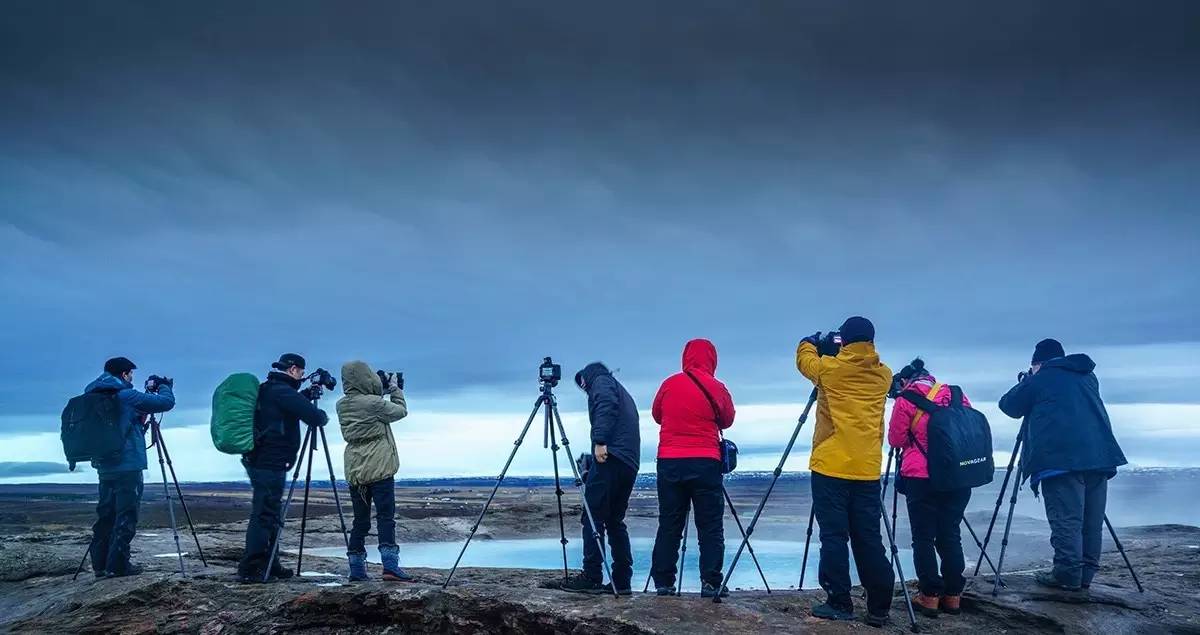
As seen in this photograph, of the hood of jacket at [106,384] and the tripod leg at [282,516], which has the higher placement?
the hood of jacket at [106,384]

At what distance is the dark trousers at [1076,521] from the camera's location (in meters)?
8.16

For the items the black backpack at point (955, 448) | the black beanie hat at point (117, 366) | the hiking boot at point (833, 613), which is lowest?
the hiking boot at point (833, 613)

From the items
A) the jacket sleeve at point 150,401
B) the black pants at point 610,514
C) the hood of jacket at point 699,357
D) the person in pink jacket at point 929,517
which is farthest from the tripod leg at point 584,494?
the jacket sleeve at point 150,401

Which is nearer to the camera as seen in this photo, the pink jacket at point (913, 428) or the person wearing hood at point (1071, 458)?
the pink jacket at point (913, 428)

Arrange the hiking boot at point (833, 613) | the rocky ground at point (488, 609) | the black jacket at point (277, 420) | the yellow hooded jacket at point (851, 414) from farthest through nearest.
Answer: the black jacket at point (277, 420), the yellow hooded jacket at point (851, 414), the hiking boot at point (833, 613), the rocky ground at point (488, 609)

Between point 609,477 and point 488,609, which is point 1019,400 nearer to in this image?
point 609,477

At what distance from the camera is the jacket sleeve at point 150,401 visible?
29.2 ft

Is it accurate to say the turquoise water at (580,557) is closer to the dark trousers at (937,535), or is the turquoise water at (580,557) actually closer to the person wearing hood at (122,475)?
the dark trousers at (937,535)

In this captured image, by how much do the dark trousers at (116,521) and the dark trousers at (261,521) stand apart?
164 centimetres

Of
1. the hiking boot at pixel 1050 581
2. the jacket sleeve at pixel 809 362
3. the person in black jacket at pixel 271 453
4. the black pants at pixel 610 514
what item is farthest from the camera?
the person in black jacket at pixel 271 453

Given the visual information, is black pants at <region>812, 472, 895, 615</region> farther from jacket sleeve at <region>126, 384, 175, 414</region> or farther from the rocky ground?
jacket sleeve at <region>126, 384, 175, 414</region>

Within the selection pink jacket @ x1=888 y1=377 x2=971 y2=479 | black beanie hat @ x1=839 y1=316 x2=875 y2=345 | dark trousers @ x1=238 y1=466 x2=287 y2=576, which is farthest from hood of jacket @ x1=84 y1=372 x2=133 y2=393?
pink jacket @ x1=888 y1=377 x2=971 y2=479

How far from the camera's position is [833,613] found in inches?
262

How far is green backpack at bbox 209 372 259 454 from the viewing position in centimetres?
838
